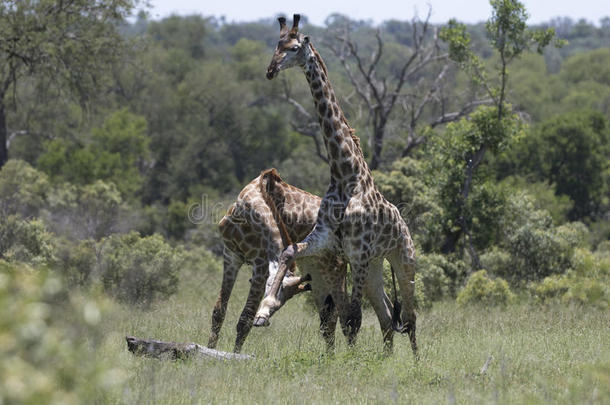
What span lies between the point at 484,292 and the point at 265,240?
687 centimetres

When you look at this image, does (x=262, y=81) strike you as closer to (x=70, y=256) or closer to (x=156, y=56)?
(x=156, y=56)

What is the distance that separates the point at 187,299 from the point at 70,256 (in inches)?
118

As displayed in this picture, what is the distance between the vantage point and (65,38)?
20922 mm

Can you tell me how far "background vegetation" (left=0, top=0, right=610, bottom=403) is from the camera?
6.17 m

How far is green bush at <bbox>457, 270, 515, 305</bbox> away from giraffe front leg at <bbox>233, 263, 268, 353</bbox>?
257 inches

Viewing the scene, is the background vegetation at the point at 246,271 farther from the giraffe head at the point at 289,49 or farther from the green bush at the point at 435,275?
the giraffe head at the point at 289,49

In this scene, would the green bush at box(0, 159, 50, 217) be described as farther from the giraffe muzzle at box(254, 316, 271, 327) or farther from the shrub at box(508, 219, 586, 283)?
the giraffe muzzle at box(254, 316, 271, 327)

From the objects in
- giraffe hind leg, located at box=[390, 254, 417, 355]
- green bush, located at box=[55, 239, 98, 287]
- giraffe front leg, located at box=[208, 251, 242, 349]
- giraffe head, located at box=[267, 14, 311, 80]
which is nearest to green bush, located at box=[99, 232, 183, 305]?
green bush, located at box=[55, 239, 98, 287]

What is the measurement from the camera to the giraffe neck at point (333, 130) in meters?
8.70

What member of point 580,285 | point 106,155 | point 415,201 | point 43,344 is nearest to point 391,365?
point 43,344

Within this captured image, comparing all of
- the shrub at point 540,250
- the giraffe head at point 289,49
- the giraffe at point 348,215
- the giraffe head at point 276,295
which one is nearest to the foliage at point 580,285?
the shrub at point 540,250

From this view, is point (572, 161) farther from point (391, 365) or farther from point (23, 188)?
point (391, 365)

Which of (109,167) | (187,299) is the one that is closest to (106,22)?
(187,299)

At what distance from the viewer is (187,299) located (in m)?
15.8
